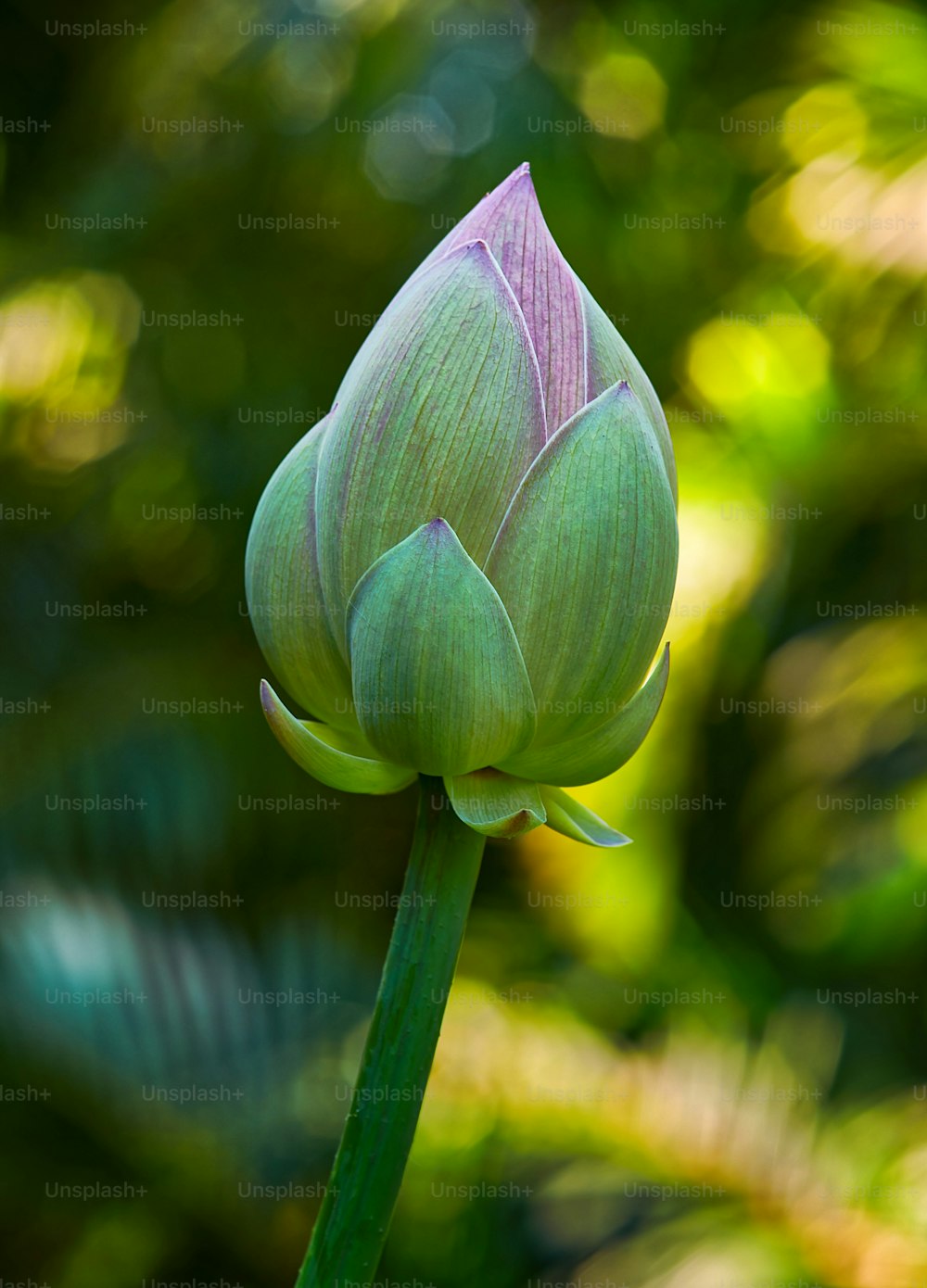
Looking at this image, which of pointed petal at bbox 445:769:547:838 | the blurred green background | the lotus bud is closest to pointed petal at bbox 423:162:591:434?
the lotus bud

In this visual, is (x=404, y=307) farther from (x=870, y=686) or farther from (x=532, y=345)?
(x=870, y=686)

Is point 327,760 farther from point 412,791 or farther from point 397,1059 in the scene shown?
point 412,791

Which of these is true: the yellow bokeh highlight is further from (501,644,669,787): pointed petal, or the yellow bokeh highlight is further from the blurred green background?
(501,644,669,787): pointed petal

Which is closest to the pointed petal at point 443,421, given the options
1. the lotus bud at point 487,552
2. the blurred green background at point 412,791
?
the lotus bud at point 487,552

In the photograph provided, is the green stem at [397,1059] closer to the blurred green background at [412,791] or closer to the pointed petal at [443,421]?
the pointed petal at [443,421]

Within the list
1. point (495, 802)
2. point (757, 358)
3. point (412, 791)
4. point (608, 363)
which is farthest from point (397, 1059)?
point (412, 791)

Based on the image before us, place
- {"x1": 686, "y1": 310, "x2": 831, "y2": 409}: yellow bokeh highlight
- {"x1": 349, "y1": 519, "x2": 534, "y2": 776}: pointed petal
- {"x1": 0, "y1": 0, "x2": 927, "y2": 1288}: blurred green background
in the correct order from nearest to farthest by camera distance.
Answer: {"x1": 349, "y1": 519, "x2": 534, "y2": 776}: pointed petal, {"x1": 0, "y1": 0, "x2": 927, "y2": 1288}: blurred green background, {"x1": 686, "y1": 310, "x2": 831, "y2": 409}: yellow bokeh highlight

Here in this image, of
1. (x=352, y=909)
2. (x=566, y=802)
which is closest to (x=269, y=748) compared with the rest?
(x=352, y=909)
